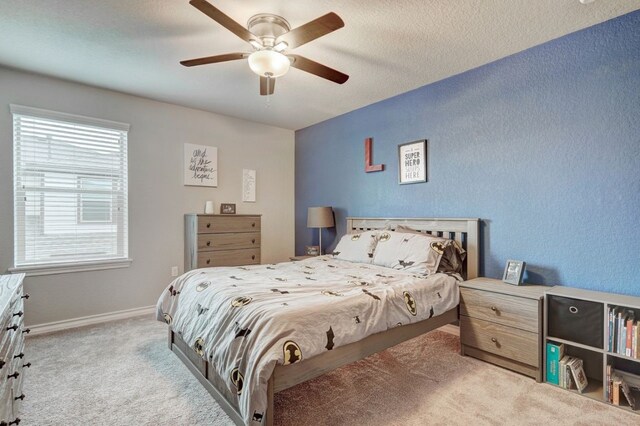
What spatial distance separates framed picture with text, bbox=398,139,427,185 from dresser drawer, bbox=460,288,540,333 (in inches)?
53.7

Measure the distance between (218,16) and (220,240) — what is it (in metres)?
2.63

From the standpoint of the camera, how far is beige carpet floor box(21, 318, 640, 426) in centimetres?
178

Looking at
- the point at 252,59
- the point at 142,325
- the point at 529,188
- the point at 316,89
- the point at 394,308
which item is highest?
the point at 316,89

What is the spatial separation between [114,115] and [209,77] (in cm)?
131

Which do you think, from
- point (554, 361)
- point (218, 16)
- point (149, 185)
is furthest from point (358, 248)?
point (149, 185)

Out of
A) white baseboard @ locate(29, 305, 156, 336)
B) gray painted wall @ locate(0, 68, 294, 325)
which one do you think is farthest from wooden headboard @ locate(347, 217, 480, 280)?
white baseboard @ locate(29, 305, 156, 336)

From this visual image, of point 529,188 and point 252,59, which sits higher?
point 252,59

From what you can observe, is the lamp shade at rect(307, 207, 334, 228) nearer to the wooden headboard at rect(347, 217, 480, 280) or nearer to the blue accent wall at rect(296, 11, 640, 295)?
the wooden headboard at rect(347, 217, 480, 280)

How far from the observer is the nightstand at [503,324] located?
2.21 meters

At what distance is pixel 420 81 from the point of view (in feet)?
10.7

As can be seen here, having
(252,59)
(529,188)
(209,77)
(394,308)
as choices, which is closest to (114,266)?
(209,77)

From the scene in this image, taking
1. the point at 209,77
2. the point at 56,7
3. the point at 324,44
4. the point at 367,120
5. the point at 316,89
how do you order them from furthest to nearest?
the point at 367,120 < the point at 316,89 < the point at 209,77 < the point at 324,44 < the point at 56,7

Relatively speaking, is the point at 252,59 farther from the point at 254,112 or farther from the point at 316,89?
the point at 254,112

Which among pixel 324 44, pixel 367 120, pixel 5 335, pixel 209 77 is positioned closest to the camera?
pixel 5 335
